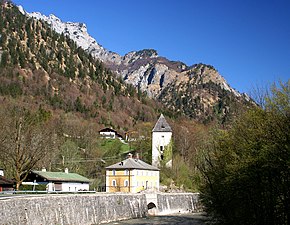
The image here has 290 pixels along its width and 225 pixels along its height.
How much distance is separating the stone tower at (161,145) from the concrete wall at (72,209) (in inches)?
989

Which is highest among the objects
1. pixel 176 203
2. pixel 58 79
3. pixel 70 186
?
pixel 58 79

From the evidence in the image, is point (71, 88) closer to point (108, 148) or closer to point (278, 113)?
point (108, 148)

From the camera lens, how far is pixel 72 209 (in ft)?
138

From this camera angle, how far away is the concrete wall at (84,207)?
109 ft

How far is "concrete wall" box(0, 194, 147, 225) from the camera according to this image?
32781 mm

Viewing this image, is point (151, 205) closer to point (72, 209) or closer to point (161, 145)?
point (72, 209)

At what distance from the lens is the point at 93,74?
15962 centimetres

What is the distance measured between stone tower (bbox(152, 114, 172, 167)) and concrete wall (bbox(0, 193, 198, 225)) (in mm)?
15591

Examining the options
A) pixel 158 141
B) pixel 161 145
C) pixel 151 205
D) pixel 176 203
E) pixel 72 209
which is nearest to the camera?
pixel 72 209

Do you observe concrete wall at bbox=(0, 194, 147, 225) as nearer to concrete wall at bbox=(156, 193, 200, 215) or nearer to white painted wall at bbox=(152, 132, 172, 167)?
concrete wall at bbox=(156, 193, 200, 215)

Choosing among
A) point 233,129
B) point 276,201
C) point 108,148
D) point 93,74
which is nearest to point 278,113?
point 276,201

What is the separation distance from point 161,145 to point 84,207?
147 ft

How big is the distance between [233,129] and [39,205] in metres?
15.6

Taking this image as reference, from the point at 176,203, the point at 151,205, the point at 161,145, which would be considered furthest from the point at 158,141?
the point at 151,205
